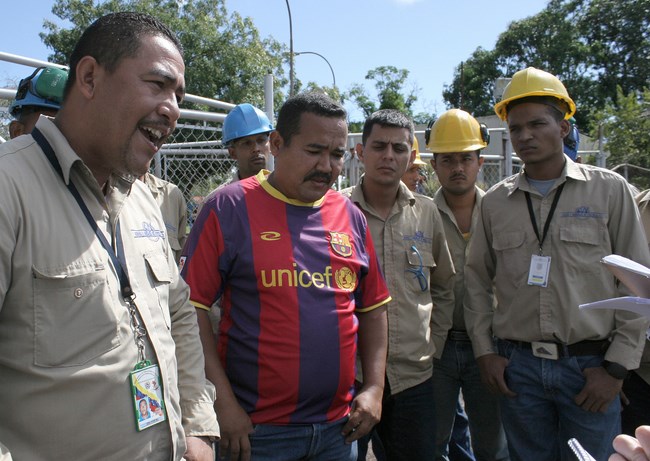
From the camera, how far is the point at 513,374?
3.10m

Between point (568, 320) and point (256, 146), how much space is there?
2.51 meters

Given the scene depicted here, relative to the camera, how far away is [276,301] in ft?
7.77

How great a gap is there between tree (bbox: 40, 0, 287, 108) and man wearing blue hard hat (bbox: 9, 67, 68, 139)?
52.0 feet

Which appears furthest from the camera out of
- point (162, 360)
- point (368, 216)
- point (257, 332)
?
point (368, 216)

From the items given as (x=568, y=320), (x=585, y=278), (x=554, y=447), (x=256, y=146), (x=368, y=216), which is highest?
(x=256, y=146)

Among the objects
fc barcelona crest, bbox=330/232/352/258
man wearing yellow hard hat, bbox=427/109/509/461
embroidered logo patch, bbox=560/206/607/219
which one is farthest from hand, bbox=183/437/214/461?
embroidered logo patch, bbox=560/206/607/219

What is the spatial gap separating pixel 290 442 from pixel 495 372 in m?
1.33

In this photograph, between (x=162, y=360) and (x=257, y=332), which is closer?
(x=162, y=360)

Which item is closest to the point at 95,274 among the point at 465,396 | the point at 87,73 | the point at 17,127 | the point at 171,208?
the point at 87,73

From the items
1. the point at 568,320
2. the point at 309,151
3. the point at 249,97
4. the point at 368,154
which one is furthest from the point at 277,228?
the point at 249,97

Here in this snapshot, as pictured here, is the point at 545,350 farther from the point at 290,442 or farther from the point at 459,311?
the point at 290,442

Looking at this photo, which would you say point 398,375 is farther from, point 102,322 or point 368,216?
point 102,322

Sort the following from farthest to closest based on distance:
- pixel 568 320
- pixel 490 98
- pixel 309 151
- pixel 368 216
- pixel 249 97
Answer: pixel 490 98
pixel 249 97
pixel 368 216
pixel 568 320
pixel 309 151

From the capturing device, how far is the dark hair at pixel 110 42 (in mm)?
1681
